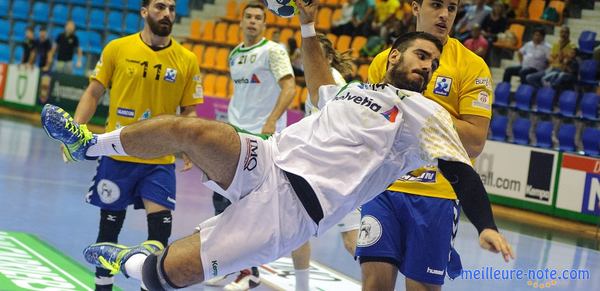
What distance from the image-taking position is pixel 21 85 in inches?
962

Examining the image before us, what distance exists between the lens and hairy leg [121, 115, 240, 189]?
178 inches

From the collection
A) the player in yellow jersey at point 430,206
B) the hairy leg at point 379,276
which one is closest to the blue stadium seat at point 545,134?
the player in yellow jersey at point 430,206

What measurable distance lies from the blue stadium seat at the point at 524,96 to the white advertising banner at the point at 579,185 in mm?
2498

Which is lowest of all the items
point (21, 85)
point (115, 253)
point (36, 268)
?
point (36, 268)

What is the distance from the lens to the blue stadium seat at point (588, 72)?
641 inches

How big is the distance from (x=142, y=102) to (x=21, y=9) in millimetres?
21757

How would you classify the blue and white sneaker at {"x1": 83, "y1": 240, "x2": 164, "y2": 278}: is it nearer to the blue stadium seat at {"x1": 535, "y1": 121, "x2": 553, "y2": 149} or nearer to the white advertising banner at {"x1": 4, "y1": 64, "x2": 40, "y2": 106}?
the blue stadium seat at {"x1": 535, "y1": 121, "x2": 553, "y2": 149}

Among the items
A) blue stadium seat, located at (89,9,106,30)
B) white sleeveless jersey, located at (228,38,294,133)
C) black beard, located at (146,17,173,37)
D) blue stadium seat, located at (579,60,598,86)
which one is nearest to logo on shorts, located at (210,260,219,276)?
black beard, located at (146,17,173,37)

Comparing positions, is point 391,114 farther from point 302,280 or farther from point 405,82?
point 302,280

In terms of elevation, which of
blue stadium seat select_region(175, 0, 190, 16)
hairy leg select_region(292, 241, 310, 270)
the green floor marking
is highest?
blue stadium seat select_region(175, 0, 190, 16)

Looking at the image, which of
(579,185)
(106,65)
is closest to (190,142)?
(106,65)

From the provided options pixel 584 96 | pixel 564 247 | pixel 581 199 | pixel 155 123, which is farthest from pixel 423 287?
pixel 584 96

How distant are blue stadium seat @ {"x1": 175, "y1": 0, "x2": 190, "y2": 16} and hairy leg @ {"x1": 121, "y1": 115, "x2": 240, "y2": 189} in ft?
71.0

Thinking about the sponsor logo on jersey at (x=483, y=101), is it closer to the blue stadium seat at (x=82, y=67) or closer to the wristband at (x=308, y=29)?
the wristband at (x=308, y=29)
